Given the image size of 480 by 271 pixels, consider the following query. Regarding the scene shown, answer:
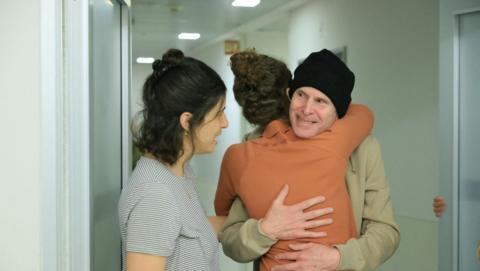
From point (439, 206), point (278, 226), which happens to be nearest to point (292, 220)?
point (278, 226)

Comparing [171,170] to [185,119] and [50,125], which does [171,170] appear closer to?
[185,119]

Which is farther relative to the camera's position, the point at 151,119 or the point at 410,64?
the point at 410,64

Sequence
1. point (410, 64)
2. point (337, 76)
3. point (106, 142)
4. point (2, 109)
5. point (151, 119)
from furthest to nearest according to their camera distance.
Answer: point (410, 64)
point (106, 142)
point (337, 76)
point (151, 119)
point (2, 109)

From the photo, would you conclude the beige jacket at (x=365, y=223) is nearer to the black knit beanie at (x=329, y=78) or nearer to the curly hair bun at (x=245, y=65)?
the black knit beanie at (x=329, y=78)

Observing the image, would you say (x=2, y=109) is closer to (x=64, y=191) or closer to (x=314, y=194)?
(x=64, y=191)

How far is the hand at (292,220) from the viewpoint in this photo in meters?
1.22

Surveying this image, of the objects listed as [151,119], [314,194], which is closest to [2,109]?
[151,119]

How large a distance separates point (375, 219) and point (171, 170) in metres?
0.55

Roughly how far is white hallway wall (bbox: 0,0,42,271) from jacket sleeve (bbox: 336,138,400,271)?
77 cm

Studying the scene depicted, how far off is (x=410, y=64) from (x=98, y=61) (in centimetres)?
209

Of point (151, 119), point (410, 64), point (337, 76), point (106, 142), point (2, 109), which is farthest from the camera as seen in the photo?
point (410, 64)

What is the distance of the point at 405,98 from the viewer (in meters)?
2.99

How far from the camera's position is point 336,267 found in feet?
4.02

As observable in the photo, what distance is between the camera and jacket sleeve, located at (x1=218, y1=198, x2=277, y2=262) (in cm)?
125
